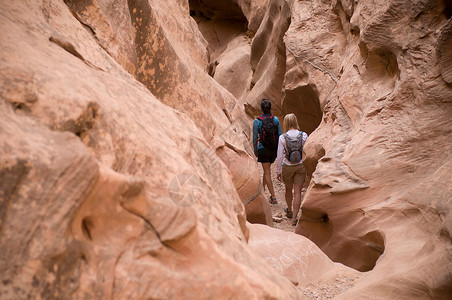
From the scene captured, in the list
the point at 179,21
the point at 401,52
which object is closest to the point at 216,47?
the point at 179,21

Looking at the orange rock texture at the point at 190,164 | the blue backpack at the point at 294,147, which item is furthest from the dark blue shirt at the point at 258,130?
the blue backpack at the point at 294,147

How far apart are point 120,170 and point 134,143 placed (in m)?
0.14

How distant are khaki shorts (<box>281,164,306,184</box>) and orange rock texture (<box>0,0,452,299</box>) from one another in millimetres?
281

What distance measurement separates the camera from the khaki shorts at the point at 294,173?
15.3 ft

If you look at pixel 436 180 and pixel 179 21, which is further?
pixel 179 21

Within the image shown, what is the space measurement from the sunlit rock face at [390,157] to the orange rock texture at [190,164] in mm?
16

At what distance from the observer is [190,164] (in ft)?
5.55

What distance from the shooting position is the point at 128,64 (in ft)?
9.00

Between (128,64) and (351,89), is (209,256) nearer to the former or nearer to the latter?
(128,64)

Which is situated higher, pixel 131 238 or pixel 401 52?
pixel 401 52

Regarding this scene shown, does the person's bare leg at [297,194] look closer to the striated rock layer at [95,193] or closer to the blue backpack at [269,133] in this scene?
the blue backpack at [269,133]

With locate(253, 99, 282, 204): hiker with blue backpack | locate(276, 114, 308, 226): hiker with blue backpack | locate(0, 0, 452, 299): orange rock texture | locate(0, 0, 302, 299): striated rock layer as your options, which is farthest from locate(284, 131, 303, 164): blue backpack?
locate(0, 0, 302, 299): striated rock layer

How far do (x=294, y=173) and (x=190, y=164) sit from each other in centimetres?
321

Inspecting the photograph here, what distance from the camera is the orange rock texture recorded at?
3.61 ft
